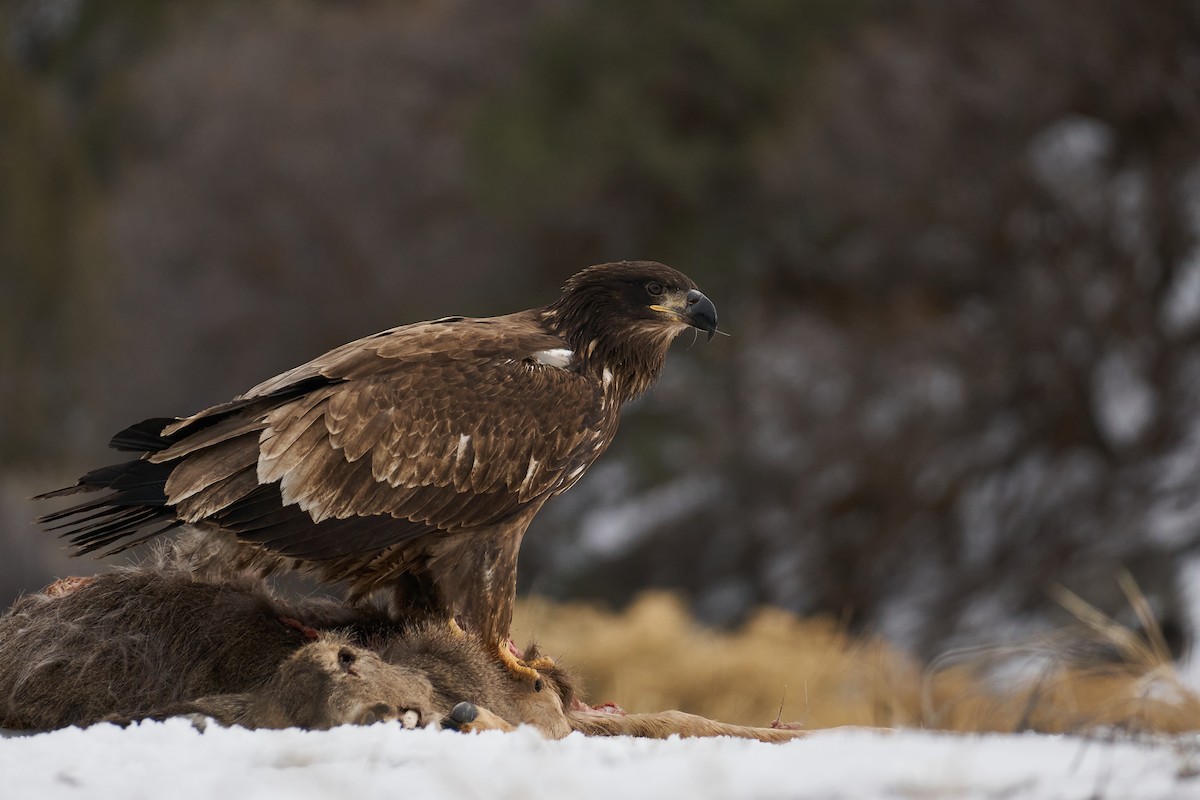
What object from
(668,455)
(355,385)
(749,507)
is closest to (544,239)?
(668,455)

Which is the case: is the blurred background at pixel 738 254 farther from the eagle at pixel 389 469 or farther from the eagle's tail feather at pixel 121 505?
the eagle's tail feather at pixel 121 505

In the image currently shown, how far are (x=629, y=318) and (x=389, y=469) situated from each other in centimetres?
96

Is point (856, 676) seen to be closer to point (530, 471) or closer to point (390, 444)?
point (530, 471)

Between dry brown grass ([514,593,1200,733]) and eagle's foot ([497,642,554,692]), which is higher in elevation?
eagle's foot ([497,642,554,692])

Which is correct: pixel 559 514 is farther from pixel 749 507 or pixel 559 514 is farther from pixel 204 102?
pixel 204 102

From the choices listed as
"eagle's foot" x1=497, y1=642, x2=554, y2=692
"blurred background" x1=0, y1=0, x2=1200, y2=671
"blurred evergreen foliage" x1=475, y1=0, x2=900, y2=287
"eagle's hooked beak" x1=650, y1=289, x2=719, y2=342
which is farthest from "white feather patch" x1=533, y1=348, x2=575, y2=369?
"blurred evergreen foliage" x1=475, y1=0, x2=900, y2=287

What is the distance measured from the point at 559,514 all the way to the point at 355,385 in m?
18.0

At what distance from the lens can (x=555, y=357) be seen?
4.65m

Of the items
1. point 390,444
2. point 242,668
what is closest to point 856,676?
point 390,444

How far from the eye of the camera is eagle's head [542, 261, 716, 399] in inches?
185

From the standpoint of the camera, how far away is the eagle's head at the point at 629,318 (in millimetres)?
4711

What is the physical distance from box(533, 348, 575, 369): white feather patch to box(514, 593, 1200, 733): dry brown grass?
3.00 feet

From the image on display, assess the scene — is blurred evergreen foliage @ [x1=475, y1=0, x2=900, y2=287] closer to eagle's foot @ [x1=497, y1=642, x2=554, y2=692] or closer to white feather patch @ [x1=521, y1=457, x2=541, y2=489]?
white feather patch @ [x1=521, y1=457, x2=541, y2=489]

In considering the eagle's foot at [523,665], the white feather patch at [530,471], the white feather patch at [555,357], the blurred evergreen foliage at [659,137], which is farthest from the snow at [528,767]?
the blurred evergreen foliage at [659,137]
